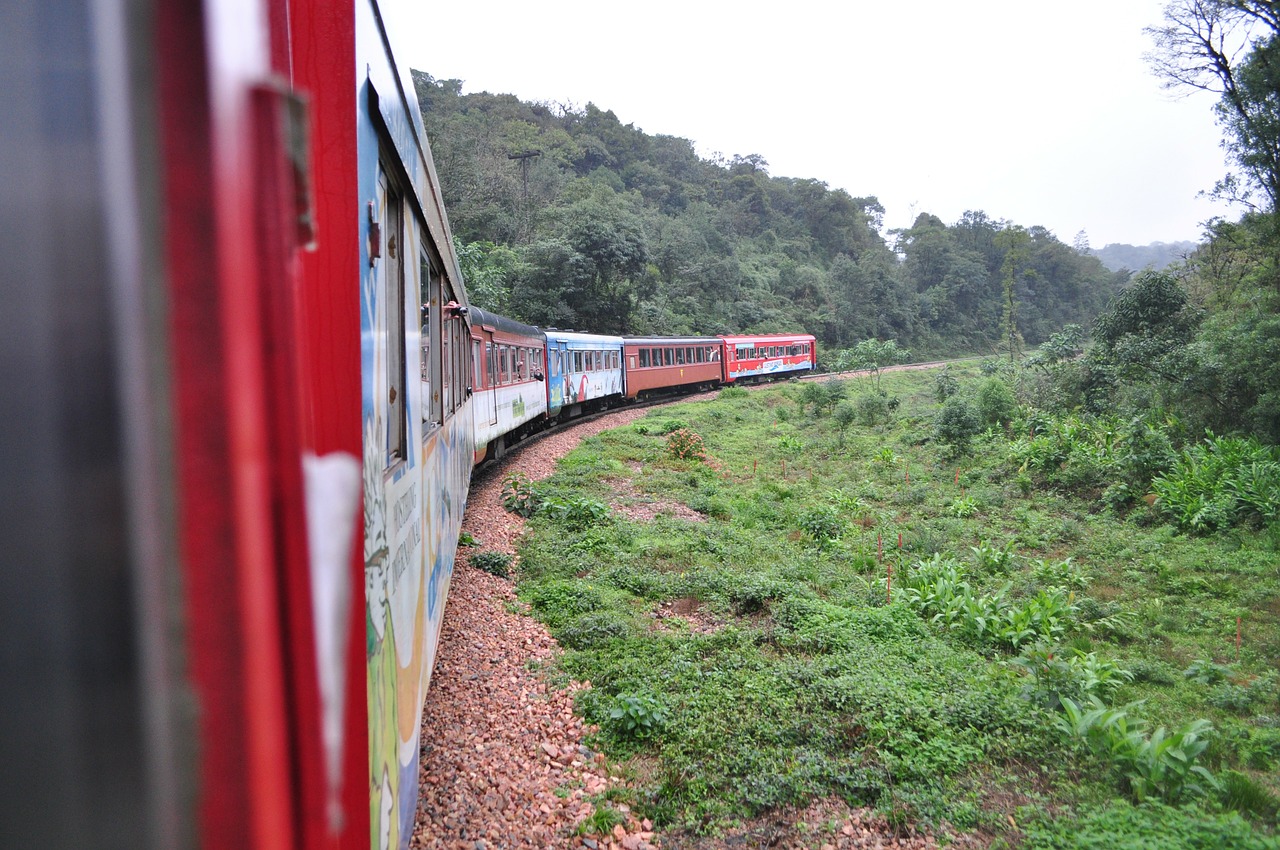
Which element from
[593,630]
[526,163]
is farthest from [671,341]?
[526,163]

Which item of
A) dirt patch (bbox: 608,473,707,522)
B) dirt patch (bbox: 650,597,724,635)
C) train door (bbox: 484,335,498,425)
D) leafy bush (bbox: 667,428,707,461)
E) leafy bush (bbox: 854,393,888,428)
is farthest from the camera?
leafy bush (bbox: 854,393,888,428)

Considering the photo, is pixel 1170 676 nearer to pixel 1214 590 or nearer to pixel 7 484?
pixel 1214 590

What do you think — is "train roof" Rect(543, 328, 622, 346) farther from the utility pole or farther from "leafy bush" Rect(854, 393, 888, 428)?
the utility pole

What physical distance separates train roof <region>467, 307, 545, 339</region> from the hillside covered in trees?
10.6m

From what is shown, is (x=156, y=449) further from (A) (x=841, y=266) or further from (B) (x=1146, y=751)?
(A) (x=841, y=266)

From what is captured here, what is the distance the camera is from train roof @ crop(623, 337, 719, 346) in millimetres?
23562

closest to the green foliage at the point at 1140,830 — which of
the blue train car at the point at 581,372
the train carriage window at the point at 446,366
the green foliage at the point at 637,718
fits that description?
the green foliage at the point at 637,718

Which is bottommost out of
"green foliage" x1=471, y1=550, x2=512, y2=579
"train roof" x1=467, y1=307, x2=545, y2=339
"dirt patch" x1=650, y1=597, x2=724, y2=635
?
"dirt patch" x1=650, y1=597, x2=724, y2=635

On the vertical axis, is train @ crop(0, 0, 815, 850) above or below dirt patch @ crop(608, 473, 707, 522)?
above

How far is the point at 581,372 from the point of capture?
19.2m

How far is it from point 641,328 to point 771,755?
101ft

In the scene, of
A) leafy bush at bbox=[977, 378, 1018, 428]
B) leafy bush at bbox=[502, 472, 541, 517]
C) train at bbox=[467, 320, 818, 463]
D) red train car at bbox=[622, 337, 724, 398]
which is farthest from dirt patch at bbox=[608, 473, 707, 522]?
red train car at bbox=[622, 337, 724, 398]

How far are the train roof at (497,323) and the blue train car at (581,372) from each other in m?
1.29

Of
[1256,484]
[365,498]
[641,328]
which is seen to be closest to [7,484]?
[365,498]
